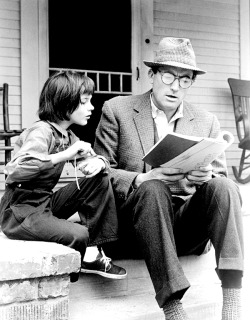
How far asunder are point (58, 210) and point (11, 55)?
252cm

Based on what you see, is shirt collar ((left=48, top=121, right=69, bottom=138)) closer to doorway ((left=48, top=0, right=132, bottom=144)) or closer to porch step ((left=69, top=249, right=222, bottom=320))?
porch step ((left=69, top=249, right=222, bottom=320))

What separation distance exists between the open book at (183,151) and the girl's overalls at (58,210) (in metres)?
0.26

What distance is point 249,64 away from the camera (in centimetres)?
576

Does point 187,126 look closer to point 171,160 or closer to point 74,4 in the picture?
point 171,160

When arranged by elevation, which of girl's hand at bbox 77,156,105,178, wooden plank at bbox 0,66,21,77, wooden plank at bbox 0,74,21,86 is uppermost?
wooden plank at bbox 0,66,21,77

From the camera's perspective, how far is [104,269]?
237 centimetres

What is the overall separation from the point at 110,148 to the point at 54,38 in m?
3.15

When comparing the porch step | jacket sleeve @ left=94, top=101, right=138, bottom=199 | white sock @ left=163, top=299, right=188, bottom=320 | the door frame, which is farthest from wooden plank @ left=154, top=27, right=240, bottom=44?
white sock @ left=163, top=299, right=188, bottom=320

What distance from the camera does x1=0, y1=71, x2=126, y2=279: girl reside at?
2.08m

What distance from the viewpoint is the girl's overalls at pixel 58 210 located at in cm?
209

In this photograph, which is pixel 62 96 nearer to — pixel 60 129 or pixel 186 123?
pixel 60 129

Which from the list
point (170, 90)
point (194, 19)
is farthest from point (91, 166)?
point (194, 19)

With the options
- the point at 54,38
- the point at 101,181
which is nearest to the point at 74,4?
the point at 54,38

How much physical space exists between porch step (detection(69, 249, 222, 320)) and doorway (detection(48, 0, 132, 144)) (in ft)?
9.13
